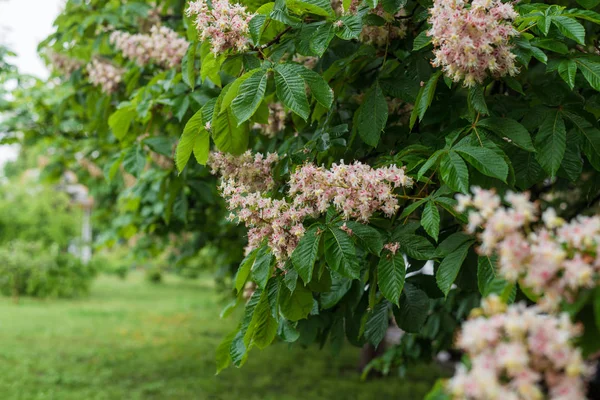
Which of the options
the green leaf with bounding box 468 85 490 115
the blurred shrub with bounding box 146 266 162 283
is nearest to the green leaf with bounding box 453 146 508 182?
the green leaf with bounding box 468 85 490 115

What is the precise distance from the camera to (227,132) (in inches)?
79.7

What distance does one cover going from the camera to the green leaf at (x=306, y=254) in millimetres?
1726

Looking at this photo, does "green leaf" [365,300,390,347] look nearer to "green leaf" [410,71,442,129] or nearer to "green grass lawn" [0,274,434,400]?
"green leaf" [410,71,442,129]

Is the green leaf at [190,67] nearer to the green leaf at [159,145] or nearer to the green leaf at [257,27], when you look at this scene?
the green leaf at [257,27]

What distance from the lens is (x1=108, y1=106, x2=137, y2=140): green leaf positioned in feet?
9.39

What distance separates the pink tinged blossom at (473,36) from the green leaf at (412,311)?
0.83 metres

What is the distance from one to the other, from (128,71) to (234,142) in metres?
1.66

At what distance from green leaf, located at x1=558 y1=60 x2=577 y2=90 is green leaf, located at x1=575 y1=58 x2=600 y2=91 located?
24 millimetres

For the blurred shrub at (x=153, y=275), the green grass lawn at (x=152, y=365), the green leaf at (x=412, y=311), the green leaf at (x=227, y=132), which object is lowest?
the blurred shrub at (x=153, y=275)

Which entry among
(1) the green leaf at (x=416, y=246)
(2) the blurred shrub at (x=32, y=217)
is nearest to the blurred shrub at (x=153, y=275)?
(2) the blurred shrub at (x=32, y=217)

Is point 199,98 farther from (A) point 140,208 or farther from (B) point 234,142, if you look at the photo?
(A) point 140,208

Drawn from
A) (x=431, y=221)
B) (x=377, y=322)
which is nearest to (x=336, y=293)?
(x=377, y=322)

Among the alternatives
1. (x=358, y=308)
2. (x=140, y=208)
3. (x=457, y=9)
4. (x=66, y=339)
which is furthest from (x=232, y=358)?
(x=66, y=339)

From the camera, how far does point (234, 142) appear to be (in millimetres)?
2055
